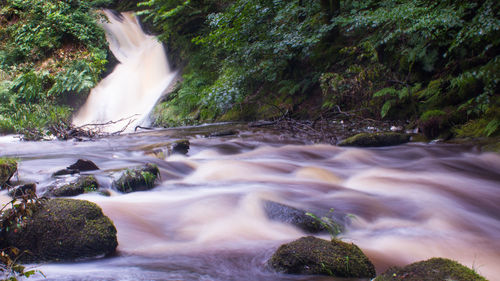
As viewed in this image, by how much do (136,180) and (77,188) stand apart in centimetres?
61

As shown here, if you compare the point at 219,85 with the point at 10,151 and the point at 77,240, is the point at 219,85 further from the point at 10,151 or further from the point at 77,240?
the point at 77,240

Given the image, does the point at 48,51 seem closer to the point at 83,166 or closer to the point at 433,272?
the point at 83,166

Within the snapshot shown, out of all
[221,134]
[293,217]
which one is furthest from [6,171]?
[221,134]

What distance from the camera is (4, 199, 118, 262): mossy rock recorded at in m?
2.09

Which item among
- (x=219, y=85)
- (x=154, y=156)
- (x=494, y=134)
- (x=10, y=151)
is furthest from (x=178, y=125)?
(x=494, y=134)

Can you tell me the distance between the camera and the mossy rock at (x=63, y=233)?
2.09 metres

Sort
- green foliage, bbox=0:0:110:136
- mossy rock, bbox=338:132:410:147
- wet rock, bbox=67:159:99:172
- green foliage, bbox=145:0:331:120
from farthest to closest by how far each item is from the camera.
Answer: green foliage, bbox=0:0:110:136, green foliage, bbox=145:0:331:120, mossy rock, bbox=338:132:410:147, wet rock, bbox=67:159:99:172

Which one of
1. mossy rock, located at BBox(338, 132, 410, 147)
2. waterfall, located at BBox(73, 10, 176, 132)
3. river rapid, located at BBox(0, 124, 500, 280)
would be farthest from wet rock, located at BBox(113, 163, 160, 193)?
waterfall, located at BBox(73, 10, 176, 132)

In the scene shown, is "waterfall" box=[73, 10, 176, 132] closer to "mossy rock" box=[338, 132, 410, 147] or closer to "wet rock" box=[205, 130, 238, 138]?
"wet rock" box=[205, 130, 238, 138]

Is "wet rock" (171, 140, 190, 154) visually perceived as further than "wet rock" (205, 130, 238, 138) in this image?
No

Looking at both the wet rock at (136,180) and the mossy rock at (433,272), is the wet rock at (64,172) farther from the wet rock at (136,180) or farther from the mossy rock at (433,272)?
the mossy rock at (433,272)

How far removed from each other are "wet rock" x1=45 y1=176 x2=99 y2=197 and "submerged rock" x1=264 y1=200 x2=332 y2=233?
5.96 feet

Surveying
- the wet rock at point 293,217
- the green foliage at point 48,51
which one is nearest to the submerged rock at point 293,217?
the wet rock at point 293,217

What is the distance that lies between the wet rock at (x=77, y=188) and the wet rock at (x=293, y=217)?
1.82m
